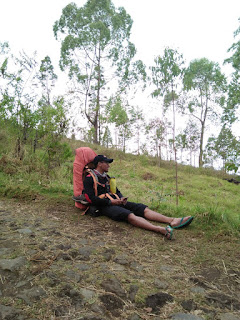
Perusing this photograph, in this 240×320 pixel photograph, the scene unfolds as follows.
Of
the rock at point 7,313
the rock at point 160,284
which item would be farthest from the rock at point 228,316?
the rock at point 7,313

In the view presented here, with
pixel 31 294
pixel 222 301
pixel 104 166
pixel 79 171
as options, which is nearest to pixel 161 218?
pixel 104 166

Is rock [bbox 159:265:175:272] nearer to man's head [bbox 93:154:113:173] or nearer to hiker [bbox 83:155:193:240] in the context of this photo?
hiker [bbox 83:155:193:240]

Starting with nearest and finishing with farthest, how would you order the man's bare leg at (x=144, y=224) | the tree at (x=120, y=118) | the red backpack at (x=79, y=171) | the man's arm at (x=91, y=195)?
→ the man's bare leg at (x=144, y=224) < the man's arm at (x=91, y=195) < the red backpack at (x=79, y=171) < the tree at (x=120, y=118)

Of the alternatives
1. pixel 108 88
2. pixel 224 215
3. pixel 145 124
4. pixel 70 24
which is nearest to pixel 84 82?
pixel 108 88

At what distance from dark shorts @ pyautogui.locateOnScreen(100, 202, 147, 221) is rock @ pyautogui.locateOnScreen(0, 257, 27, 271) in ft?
5.84

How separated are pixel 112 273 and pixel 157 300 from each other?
0.55 meters

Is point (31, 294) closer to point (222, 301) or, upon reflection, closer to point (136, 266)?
point (136, 266)

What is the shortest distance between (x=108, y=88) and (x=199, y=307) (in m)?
22.2

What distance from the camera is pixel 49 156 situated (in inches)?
259

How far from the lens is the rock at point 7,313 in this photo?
1535 mm

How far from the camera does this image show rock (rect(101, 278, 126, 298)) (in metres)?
1.97

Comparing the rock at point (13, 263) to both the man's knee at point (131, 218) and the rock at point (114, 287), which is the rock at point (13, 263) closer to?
the rock at point (114, 287)

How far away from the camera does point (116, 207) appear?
→ 3998 millimetres

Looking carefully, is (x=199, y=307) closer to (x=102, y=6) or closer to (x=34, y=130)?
(x=34, y=130)
